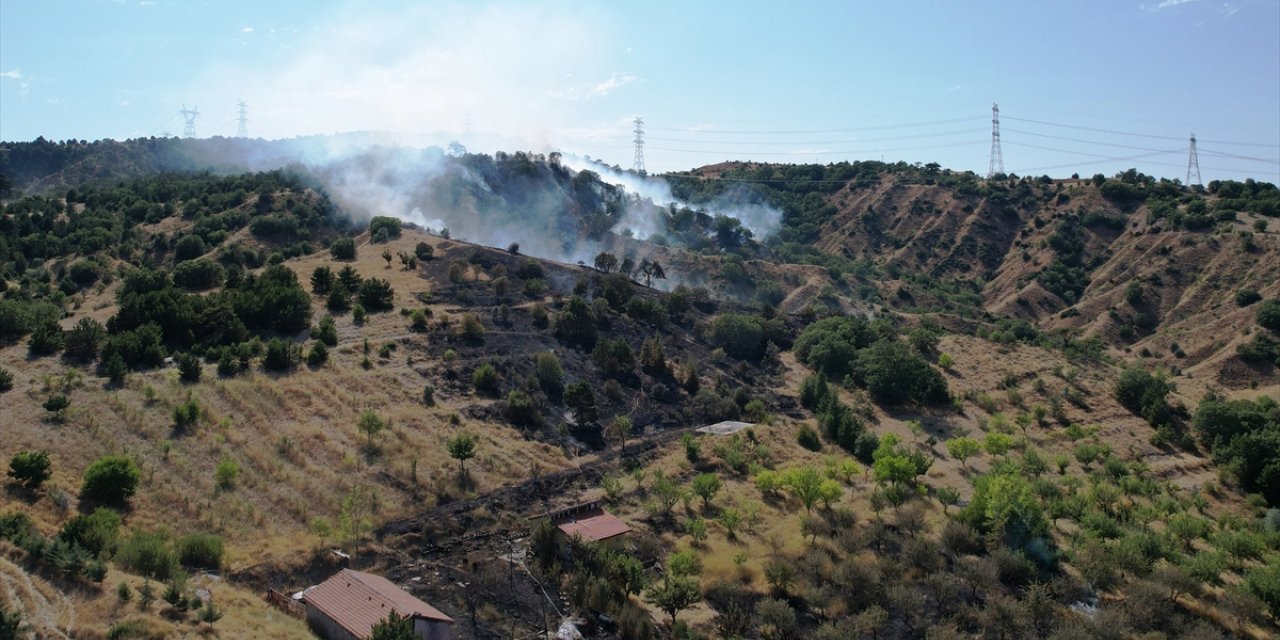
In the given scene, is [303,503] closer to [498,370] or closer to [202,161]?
[498,370]

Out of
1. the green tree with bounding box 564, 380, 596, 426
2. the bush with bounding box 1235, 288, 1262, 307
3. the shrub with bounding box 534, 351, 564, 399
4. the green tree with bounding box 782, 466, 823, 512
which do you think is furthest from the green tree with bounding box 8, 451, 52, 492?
the bush with bounding box 1235, 288, 1262, 307

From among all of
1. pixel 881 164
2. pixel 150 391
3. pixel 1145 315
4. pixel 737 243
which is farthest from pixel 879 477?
pixel 881 164

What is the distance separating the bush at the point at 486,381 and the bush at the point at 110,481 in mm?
19922

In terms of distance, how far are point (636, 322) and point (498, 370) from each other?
16.2 metres

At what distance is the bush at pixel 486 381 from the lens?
157ft

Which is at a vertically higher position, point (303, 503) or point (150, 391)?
point (150, 391)

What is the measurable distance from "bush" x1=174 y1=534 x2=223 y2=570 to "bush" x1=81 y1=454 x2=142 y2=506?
356 cm

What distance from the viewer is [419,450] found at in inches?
1542

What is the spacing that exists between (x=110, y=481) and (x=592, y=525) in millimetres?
17559

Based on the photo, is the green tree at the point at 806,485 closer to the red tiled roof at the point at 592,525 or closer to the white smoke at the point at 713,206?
the red tiled roof at the point at 592,525

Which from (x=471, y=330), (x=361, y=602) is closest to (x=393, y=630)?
(x=361, y=602)

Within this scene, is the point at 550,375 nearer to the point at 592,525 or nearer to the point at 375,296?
the point at 375,296

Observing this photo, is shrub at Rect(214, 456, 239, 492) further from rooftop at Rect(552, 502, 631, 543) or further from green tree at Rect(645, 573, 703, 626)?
green tree at Rect(645, 573, 703, 626)

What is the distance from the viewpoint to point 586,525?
33625mm
